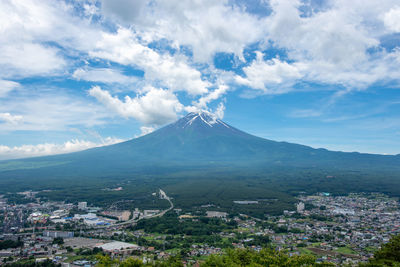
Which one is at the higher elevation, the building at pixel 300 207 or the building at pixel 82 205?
the building at pixel 300 207

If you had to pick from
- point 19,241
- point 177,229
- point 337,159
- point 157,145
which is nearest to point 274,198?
point 177,229

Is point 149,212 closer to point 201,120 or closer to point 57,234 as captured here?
point 57,234

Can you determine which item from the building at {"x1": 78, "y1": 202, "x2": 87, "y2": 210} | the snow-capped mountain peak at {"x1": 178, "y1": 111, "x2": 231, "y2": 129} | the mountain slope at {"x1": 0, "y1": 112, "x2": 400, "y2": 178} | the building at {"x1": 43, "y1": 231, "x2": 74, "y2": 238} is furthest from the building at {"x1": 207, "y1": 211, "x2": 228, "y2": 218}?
the snow-capped mountain peak at {"x1": 178, "y1": 111, "x2": 231, "y2": 129}

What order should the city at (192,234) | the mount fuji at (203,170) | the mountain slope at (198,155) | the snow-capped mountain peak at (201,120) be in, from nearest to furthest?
1. the city at (192,234)
2. the mount fuji at (203,170)
3. the mountain slope at (198,155)
4. the snow-capped mountain peak at (201,120)

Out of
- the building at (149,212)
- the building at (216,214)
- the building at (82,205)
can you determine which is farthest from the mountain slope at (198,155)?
the building at (216,214)

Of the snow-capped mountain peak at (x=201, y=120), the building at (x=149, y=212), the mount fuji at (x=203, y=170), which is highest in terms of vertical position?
the snow-capped mountain peak at (x=201, y=120)

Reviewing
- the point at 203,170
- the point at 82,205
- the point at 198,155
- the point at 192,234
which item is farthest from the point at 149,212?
the point at 198,155

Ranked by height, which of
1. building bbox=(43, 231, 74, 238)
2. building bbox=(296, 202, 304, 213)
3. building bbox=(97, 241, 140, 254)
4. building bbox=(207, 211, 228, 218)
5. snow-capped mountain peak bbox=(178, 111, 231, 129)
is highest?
snow-capped mountain peak bbox=(178, 111, 231, 129)

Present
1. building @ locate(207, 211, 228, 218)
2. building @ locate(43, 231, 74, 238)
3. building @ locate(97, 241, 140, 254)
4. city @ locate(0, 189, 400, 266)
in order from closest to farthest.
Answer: city @ locate(0, 189, 400, 266) → building @ locate(97, 241, 140, 254) → building @ locate(43, 231, 74, 238) → building @ locate(207, 211, 228, 218)

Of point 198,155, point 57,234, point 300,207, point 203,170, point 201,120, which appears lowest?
point 57,234

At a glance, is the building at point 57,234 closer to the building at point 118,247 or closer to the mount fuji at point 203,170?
the building at point 118,247

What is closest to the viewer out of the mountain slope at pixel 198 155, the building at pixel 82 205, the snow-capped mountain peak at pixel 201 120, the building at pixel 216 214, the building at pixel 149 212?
the building at pixel 216 214

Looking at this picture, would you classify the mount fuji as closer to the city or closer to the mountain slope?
the mountain slope
